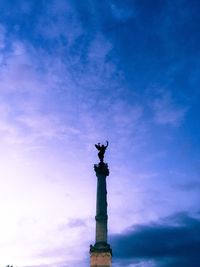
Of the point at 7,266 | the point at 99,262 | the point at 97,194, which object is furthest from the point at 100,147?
the point at 7,266

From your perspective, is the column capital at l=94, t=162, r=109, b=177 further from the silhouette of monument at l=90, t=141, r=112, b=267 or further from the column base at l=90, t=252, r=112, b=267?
the column base at l=90, t=252, r=112, b=267

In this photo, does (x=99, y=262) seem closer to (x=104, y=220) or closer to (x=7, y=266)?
(x=104, y=220)

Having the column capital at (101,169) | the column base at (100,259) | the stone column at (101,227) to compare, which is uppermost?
the column capital at (101,169)

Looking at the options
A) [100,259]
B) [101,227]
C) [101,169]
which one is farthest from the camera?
[101,169]

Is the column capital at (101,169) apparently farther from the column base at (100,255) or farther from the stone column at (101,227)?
the column base at (100,255)

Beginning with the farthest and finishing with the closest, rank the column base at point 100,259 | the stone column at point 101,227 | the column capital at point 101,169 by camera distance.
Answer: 1. the column capital at point 101,169
2. the stone column at point 101,227
3. the column base at point 100,259

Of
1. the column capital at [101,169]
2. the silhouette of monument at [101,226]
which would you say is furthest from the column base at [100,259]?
the column capital at [101,169]

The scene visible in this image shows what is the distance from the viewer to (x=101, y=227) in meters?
41.6

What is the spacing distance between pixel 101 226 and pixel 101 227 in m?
0.10

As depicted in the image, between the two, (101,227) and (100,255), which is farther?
(101,227)

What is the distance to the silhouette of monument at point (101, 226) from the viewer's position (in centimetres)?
3966

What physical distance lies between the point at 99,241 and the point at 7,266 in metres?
16.0

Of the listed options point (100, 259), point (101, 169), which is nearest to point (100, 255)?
point (100, 259)

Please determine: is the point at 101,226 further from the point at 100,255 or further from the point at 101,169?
the point at 101,169
